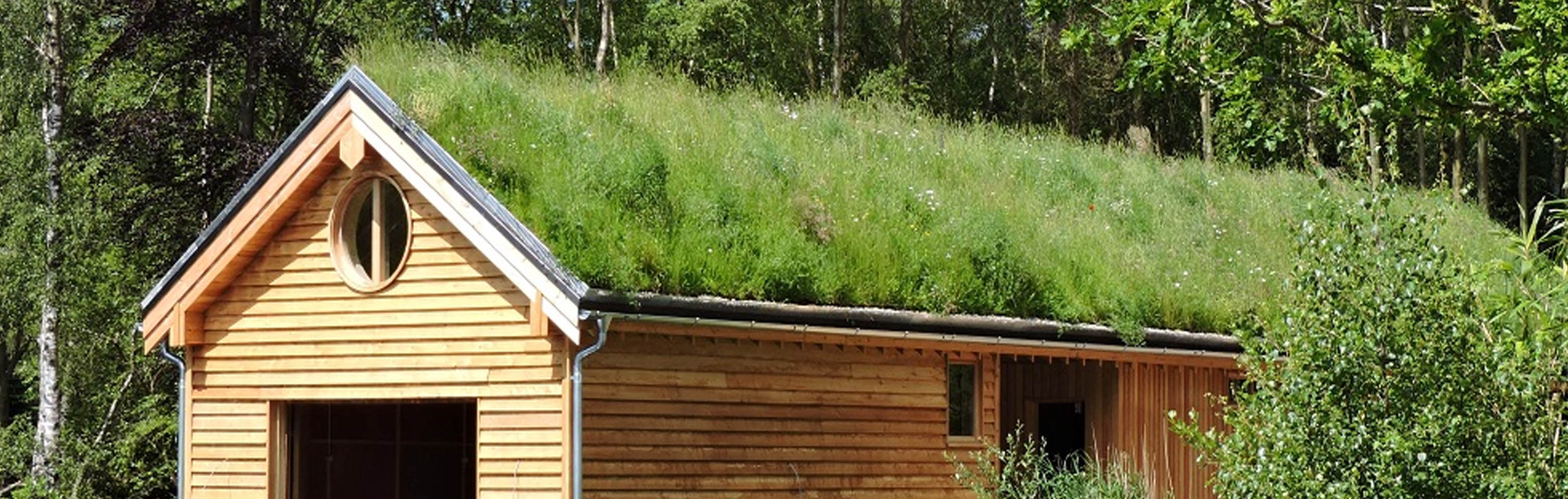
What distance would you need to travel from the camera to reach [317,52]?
26.8 meters

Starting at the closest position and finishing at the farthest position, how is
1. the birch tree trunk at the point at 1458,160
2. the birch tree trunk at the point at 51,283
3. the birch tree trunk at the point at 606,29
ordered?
the birch tree trunk at the point at 51,283 < the birch tree trunk at the point at 1458,160 < the birch tree trunk at the point at 606,29

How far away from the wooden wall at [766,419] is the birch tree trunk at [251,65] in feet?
37.6

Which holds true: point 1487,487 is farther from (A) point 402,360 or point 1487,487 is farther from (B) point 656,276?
(A) point 402,360

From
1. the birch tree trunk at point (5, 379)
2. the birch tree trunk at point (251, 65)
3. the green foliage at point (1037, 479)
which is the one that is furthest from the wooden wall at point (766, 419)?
the birch tree trunk at point (5, 379)

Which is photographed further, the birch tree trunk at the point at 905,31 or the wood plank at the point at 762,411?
the birch tree trunk at the point at 905,31

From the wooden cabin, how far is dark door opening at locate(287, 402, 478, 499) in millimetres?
44

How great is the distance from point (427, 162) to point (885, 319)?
409cm

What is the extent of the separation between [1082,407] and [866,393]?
4.97m

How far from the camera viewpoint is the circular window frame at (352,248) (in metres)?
15.1

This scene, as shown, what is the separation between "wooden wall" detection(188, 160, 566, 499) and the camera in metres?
14.3

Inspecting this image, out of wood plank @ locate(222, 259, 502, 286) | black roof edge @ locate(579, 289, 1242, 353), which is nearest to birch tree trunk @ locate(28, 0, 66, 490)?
wood plank @ locate(222, 259, 502, 286)

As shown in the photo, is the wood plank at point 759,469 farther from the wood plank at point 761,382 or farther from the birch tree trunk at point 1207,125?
the birch tree trunk at point 1207,125

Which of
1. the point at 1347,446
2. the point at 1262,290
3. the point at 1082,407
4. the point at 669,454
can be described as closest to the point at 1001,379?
the point at 1082,407

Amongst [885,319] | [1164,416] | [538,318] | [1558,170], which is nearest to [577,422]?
[538,318]
